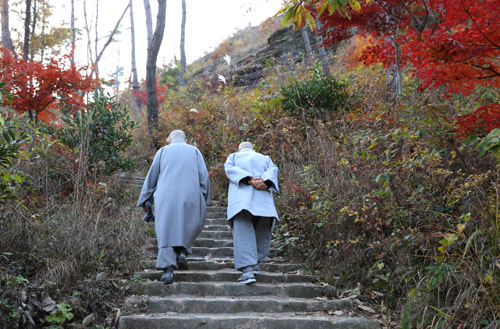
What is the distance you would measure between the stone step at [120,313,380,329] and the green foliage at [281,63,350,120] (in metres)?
4.91

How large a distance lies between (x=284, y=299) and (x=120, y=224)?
7.41 ft

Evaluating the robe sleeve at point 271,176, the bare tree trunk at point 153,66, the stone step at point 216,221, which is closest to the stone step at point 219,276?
the robe sleeve at point 271,176

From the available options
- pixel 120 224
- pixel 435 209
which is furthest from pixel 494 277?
pixel 120 224

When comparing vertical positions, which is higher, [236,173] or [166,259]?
[236,173]

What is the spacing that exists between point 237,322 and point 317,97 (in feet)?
17.8

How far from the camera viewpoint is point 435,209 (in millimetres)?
4043

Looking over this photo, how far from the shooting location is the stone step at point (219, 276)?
4.37 m

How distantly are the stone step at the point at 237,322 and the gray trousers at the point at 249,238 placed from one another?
0.68m

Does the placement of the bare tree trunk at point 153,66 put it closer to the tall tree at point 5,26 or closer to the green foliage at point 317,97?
the tall tree at point 5,26

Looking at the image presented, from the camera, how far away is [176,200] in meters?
4.29

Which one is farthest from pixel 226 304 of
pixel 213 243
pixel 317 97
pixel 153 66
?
pixel 153 66

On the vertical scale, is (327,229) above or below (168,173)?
below

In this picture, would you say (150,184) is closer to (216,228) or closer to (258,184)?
(258,184)

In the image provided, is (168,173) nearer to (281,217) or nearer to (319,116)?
(281,217)
